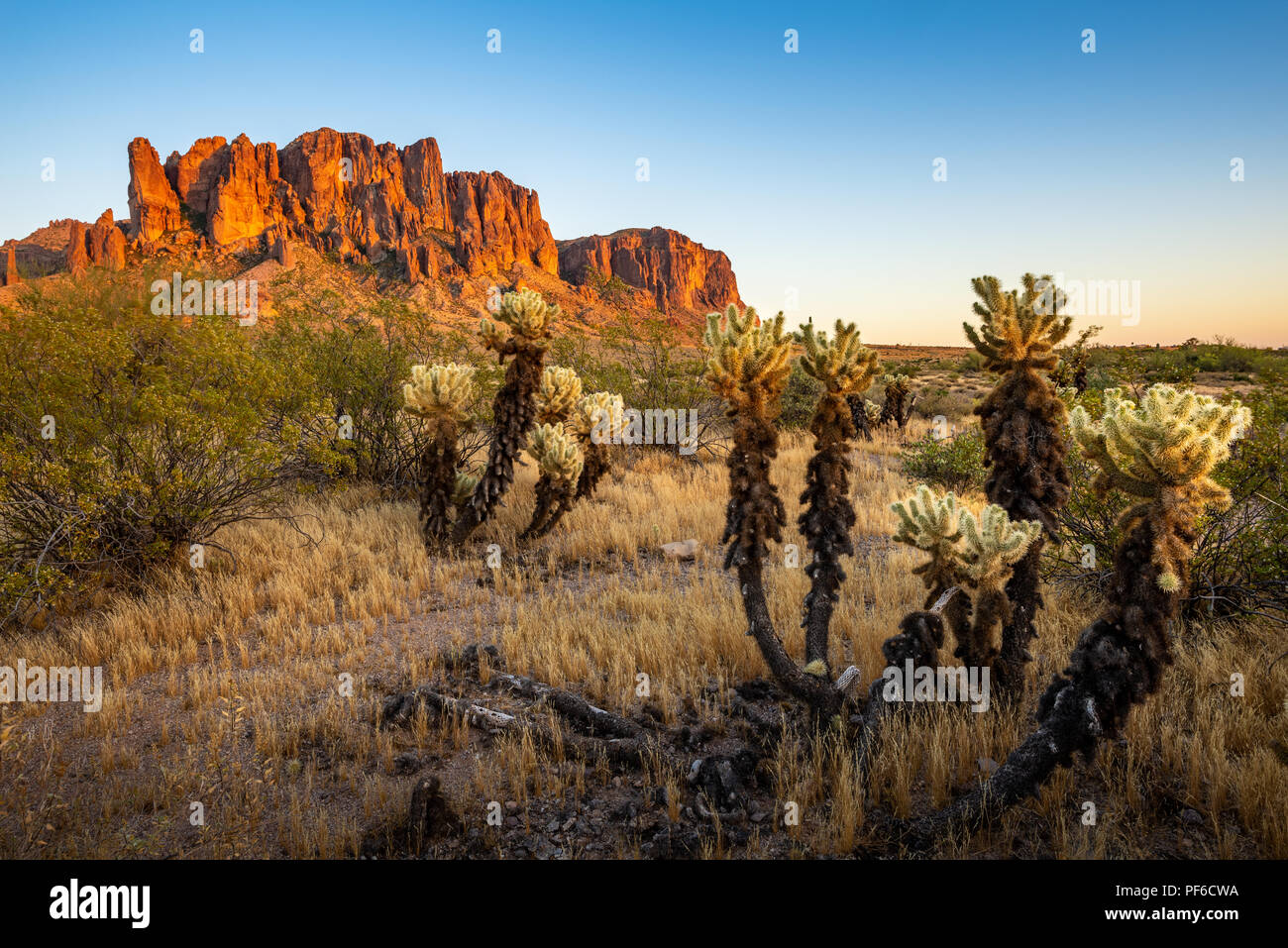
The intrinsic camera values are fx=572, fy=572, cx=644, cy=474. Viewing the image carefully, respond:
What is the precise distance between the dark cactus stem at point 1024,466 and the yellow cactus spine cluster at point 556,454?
18.4ft

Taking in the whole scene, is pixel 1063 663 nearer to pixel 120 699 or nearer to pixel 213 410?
pixel 120 699

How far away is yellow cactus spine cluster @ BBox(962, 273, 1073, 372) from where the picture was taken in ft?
11.4

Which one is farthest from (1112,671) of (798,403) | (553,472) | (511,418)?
(798,403)

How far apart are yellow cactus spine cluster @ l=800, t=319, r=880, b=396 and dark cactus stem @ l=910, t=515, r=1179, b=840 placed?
5.89 ft

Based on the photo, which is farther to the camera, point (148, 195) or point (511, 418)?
point (148, 195)

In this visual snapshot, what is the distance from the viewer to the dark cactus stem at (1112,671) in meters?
2.51

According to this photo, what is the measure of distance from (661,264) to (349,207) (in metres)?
69.2

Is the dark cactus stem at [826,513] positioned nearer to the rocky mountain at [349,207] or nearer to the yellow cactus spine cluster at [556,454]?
the yellow cactus spine cluster at [556,454]

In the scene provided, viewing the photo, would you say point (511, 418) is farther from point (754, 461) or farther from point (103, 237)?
point (103, 237)

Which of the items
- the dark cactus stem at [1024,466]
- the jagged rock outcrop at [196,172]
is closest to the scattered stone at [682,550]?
the dark cactus stem at [1024,466]

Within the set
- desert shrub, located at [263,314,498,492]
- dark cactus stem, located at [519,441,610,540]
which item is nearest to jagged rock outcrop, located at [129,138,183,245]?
desert shrub, located at [263,314,498,492]

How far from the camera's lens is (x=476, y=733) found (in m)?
4.12
